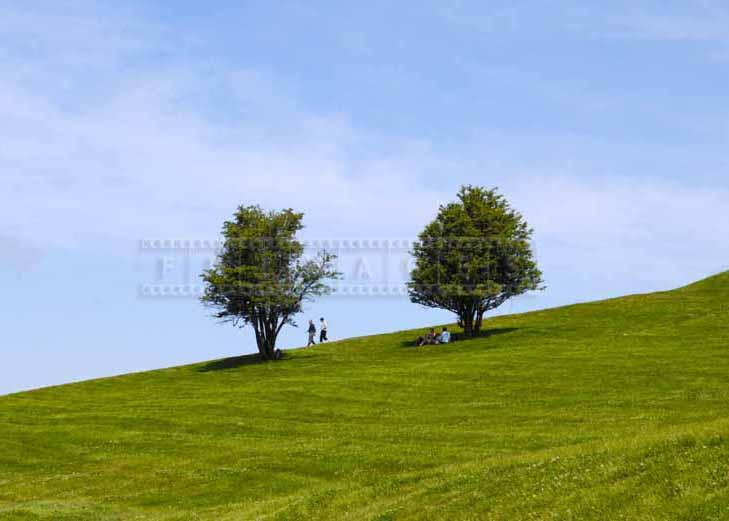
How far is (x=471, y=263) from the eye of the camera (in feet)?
291

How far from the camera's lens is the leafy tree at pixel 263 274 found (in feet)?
287

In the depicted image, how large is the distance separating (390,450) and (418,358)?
36.2 meters

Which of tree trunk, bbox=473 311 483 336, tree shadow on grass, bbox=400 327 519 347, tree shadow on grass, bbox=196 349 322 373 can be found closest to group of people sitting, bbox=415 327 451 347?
tree shadow on grass, bbox=400 327 519 347

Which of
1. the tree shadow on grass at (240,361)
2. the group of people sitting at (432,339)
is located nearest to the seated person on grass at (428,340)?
the group of people sitting at (432,339)

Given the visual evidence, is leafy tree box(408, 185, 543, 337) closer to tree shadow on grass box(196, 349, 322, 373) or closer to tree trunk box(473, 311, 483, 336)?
tree trunk box(473, 311, 483, 336)

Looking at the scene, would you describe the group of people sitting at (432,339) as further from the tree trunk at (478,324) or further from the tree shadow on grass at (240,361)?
the tree shadow on grass at (240,361)

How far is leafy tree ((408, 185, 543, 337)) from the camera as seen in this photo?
88688 millimetres

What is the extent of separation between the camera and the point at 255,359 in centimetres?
8969

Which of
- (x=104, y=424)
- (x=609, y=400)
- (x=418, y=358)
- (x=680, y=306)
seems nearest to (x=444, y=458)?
(x=609, y=400)

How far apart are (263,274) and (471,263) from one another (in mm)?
19656

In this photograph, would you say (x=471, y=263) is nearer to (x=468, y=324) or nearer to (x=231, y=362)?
(x=468, y=324)

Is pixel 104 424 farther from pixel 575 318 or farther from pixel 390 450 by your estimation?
pixel 575 318

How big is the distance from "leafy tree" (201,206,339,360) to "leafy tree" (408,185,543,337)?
9305 mm

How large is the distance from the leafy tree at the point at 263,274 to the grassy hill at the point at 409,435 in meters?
5.79
